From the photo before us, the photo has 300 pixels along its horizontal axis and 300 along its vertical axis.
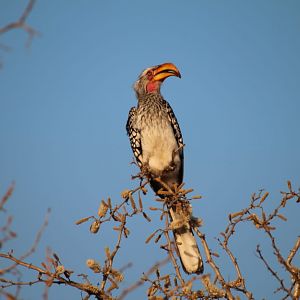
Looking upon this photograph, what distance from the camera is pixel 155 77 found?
19.0 ft

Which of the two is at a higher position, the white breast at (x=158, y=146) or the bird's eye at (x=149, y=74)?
the bird's eye at (x=149, y=74)

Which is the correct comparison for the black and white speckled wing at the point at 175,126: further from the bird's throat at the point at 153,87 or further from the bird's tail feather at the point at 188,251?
the bird's tail feather at the point at 188,251

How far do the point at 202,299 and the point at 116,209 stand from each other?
729 millimetres

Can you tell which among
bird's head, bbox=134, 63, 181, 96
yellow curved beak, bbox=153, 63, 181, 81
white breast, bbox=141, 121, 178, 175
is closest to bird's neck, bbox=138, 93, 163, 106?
bird's head, bbox=134, 63, 181, 96

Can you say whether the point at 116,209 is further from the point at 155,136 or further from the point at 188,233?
the point at 155,136

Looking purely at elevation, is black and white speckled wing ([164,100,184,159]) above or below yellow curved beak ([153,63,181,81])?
below

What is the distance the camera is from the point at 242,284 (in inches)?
92.9

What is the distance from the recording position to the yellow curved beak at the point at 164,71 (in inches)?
223

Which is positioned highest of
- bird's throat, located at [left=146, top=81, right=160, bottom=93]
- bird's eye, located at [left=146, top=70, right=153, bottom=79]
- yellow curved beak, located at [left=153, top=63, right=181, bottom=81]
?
bird's eye, located at [left=146, top=70, right=153, bottom=79]

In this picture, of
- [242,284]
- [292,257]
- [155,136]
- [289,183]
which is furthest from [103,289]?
[155,136]

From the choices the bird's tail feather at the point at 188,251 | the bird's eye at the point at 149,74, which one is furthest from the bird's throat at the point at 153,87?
the bird's tail feather at the point at 188,251

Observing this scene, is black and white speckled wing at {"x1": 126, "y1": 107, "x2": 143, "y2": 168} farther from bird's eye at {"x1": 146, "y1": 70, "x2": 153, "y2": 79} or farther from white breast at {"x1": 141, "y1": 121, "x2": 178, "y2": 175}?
bird's eye at {"x1": 146, "y1": 70, "x2": 153, "y2": 79}

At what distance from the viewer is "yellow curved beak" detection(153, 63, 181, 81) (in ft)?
18.6

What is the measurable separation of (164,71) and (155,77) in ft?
0.47
